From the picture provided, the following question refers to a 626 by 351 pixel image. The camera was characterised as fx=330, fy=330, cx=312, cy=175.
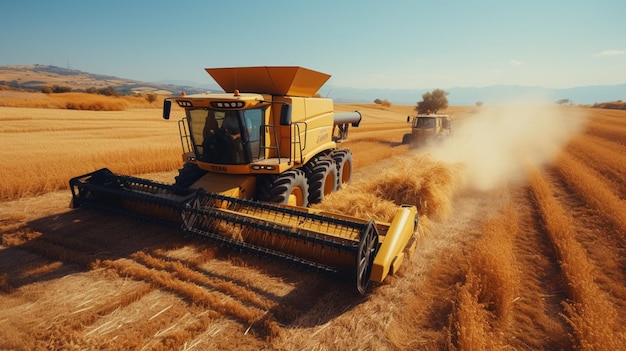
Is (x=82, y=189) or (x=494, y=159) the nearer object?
(x=82, y=189)

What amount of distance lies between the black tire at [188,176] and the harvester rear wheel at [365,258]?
3.70 meters

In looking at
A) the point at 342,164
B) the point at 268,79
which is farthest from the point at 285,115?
the point at 342,164

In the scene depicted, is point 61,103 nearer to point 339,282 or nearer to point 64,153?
point 64,153

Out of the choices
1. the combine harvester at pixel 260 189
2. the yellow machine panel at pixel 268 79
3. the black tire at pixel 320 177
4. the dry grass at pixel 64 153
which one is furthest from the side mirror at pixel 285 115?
the dry grass at pixel 64 153

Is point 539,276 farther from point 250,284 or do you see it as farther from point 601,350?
point 250,284

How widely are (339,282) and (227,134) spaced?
2932mm

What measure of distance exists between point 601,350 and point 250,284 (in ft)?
11.6

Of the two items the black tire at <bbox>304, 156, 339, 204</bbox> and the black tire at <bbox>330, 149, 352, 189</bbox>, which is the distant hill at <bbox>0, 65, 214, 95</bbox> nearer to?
the black tire at <bbox>330, 149, 352, 189</bbox>

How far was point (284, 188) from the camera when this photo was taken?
539 cm

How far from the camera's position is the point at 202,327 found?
3.26 meters

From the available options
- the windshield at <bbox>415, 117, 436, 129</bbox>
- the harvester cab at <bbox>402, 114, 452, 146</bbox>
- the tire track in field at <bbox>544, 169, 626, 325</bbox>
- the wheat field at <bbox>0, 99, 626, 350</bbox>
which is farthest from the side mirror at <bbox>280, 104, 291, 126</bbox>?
the windshield at <bbox>415, 117, 436, 129</bbox>

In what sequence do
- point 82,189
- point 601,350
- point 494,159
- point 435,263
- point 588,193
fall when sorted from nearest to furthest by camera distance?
point 601,350 < point 435,263 < point 82,189 < point 588,193 < point 494,159

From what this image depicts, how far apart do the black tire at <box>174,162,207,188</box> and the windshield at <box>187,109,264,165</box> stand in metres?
0.68

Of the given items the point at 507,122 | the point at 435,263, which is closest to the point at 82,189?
the point at 435,263
